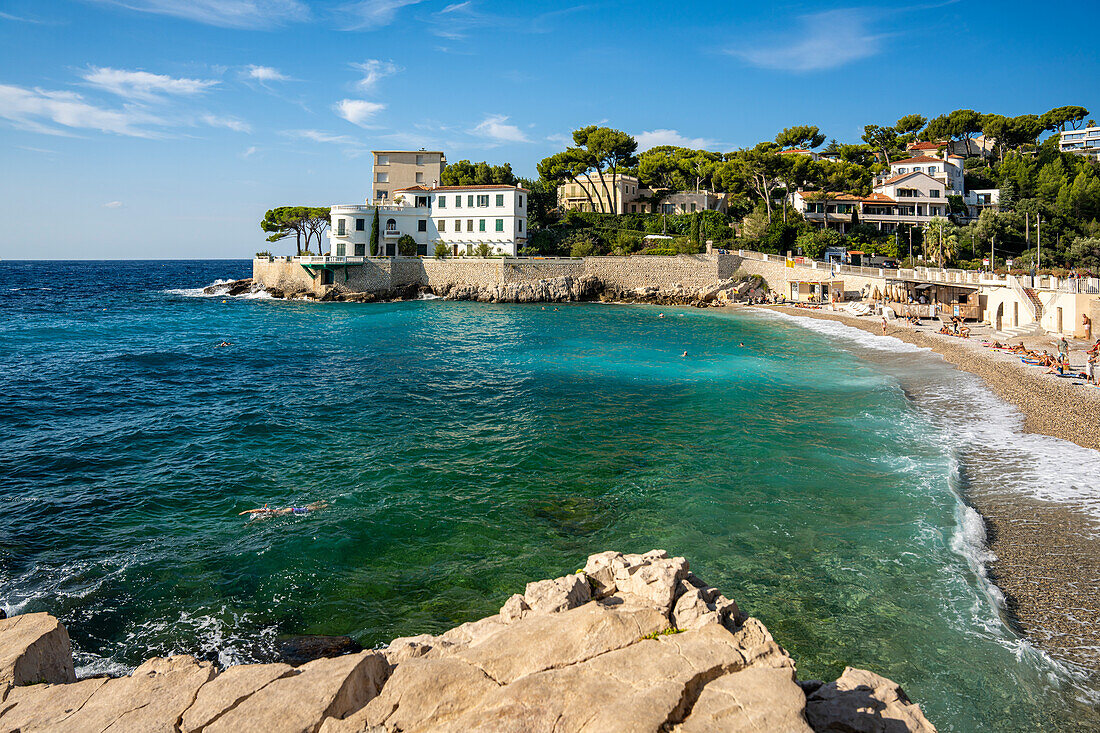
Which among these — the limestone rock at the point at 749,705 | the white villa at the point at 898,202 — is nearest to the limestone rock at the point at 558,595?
the limestone rock at the point at 749,705

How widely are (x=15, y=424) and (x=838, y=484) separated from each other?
26510mm

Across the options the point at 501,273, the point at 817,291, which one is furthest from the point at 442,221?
the point at 817,291

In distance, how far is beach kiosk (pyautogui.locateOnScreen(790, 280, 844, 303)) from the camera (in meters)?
57.6

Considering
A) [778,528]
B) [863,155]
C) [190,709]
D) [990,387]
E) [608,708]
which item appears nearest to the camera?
[608,708]

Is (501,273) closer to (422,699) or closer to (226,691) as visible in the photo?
(226,691)

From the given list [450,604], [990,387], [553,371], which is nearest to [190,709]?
[450,604]

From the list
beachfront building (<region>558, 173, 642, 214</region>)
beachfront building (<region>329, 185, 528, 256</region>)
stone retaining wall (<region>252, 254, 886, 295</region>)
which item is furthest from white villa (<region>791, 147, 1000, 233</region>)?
beachfront building (<region>329, 185, 528, 256</region>)

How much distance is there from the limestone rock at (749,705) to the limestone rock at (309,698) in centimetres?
302

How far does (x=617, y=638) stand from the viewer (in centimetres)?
693

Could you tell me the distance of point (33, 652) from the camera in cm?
739

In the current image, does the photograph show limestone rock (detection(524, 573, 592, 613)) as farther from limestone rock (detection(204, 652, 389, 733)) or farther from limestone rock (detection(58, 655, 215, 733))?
limestone rock (detection(58, 655, 215, 733))

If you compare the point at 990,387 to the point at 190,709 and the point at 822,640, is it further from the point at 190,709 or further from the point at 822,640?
the point at 190,709

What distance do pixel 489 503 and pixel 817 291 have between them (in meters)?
50.7

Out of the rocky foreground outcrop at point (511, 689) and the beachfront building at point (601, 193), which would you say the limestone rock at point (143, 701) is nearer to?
the rocky foreground outcrop at point (511, 689)
